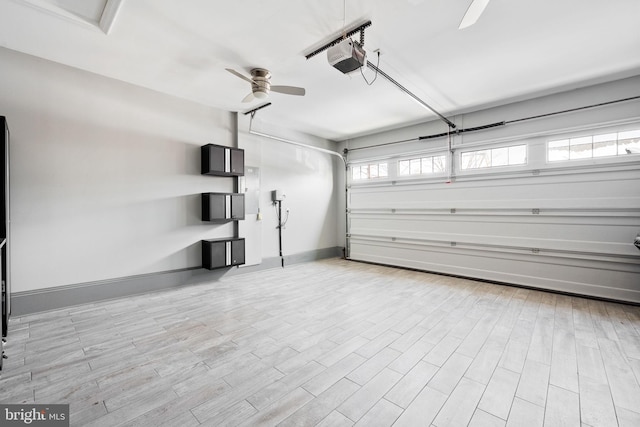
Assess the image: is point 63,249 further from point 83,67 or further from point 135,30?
point 135,30

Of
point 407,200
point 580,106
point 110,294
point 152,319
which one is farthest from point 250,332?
point 580,106

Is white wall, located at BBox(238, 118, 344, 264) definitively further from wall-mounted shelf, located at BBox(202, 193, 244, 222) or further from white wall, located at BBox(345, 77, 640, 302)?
white wall, located at BBox(345, 77, 640, 302)

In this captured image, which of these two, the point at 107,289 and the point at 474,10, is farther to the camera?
the point at 107,289

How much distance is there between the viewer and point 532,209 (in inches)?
173

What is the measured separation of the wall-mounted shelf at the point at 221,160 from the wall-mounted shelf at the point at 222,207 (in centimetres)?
38

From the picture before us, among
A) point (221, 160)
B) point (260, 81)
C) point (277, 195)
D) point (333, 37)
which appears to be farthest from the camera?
point (277, 195)

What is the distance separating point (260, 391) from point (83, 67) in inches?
169

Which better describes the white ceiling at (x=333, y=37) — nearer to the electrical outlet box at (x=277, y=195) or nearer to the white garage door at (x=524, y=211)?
the white garage door at (x=524, y=211)

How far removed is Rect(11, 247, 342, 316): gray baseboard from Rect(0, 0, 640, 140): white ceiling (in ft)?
9.03

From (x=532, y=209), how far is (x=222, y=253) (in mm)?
5023

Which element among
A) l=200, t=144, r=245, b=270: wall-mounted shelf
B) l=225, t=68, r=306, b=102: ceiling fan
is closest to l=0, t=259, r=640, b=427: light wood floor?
l=200, t=144, r=245, b=270: wall-mounted shelf

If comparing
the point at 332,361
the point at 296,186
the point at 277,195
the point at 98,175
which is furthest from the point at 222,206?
the point at 332,361

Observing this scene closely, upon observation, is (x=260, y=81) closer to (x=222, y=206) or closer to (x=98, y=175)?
(x=222, y=206)

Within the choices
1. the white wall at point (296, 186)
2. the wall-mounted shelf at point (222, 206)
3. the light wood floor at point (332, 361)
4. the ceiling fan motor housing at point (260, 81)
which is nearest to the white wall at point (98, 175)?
the wall-mounted shelf at point (222, 206)
